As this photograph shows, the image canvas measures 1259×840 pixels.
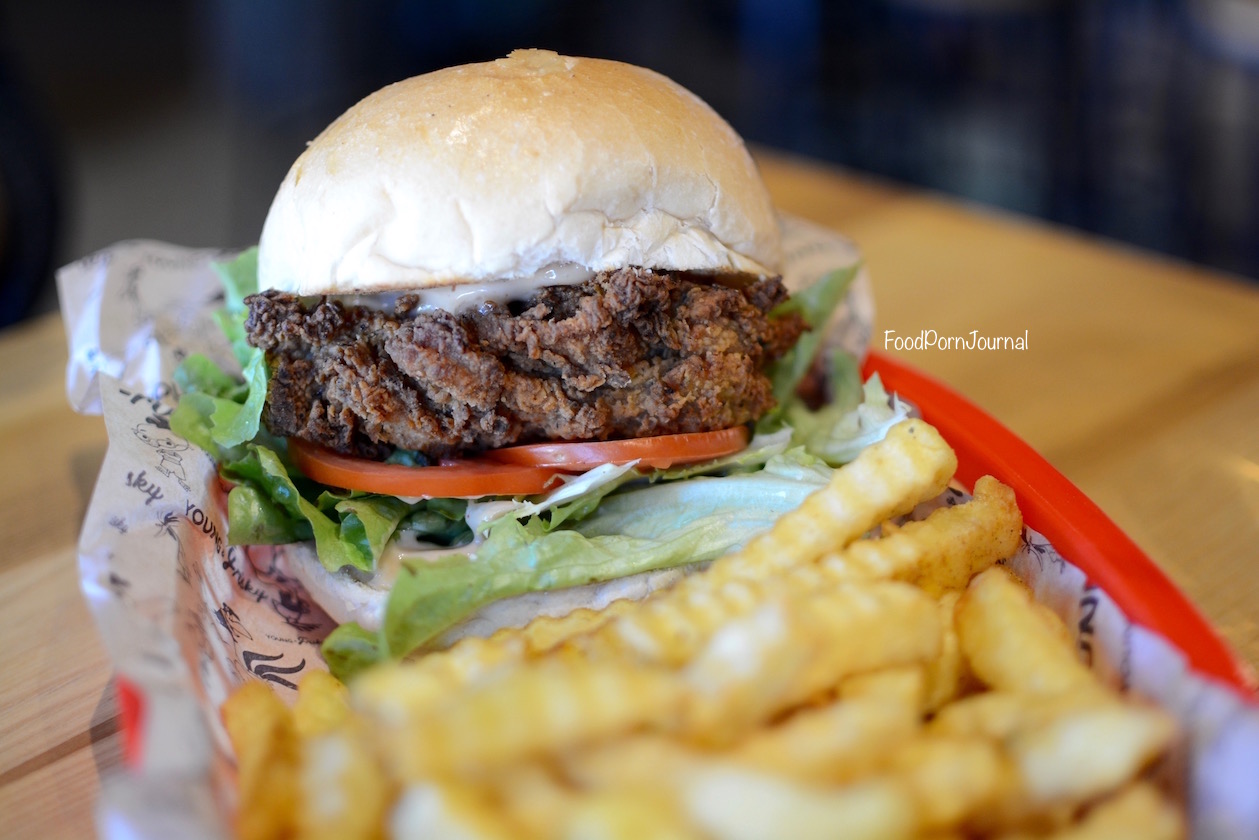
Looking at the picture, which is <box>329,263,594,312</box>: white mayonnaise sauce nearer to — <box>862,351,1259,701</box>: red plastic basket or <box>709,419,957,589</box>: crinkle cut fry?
<box>709,419,957,589</box>: crinkle cut fry

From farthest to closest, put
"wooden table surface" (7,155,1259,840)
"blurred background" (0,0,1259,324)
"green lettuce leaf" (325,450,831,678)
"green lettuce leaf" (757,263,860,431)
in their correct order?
"blurred background" (0,0,1259,324) → "green lettuce leaf" (757,263,860,431) → "wooden table surface" (7,155,1259,840) → "green lettuce leaf" (325,450,831,678)

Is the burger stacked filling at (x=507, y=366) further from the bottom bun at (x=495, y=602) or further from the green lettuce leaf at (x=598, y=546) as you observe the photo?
the bottom bun at (x=495, y=602)

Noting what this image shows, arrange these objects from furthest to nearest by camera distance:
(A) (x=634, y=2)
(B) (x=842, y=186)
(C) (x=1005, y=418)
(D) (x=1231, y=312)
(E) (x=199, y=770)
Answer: (A) (x=634, y=2), (B) (x=842, y=186), (D) (x=1231, y=312), (C) (x=1005, y=418), (E) (x=199, y=770)

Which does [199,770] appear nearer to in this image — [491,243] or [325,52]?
[491,243]

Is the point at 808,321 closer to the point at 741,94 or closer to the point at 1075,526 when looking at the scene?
the point at 1075,526

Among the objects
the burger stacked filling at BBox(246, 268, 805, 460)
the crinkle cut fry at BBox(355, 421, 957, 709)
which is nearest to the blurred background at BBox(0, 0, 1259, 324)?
the burger stacked filling at BBox(246, 268, 805, 460)

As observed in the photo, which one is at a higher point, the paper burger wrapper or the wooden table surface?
the paper burger wrapper

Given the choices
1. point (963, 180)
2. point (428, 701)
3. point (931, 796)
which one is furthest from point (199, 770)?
point (963, 180)
